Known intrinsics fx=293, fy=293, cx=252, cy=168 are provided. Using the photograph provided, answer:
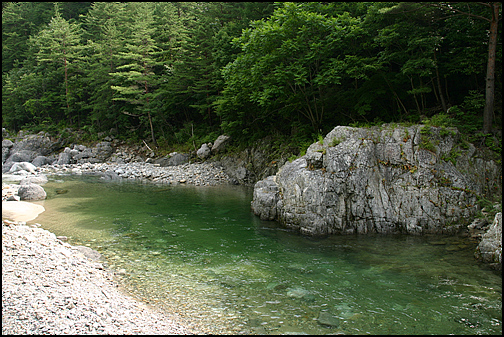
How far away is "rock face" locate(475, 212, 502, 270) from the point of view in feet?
24.0

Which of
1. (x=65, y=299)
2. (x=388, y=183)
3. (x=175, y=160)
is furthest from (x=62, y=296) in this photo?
(x=175, y=160)

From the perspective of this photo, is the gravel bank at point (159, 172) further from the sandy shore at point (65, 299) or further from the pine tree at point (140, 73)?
the sandy shore at point (65, 299)

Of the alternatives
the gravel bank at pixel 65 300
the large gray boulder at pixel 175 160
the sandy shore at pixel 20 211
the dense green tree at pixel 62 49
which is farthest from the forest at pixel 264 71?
the sandy shore at pixel 20 211

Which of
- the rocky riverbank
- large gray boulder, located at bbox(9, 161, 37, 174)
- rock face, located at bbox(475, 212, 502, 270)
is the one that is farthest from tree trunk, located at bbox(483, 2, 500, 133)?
large gray boulder, located at bbox(9, 161, 37, 174)

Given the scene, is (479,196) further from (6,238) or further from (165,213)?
(6,238)

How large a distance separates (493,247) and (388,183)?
12.2 ft

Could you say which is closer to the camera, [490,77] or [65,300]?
[65,300]

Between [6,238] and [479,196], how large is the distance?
14824 mm

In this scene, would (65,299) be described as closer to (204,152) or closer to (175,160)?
(204,152)

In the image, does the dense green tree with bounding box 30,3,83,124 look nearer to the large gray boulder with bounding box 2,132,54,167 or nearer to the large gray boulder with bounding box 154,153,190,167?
the large gray boulder with bounding box 2,132,54,167

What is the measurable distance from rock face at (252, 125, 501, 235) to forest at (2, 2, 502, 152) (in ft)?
4.37

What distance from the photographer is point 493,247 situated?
24.6ft

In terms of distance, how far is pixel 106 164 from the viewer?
30.5 metres

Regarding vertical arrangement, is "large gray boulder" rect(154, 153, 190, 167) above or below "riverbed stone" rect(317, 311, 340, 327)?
above
